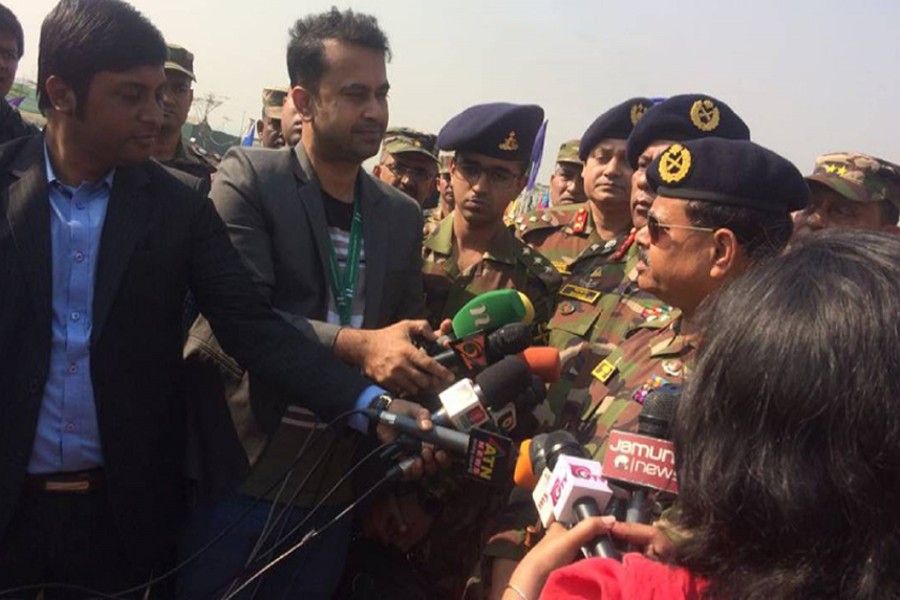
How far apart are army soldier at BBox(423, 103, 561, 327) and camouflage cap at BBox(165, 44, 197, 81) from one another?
6.77 ft

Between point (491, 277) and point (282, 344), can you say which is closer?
point (282, 344)

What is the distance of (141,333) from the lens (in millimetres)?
2352

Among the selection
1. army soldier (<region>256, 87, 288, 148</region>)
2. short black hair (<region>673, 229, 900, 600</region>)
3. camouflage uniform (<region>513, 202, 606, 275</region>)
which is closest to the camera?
short black hair (<region>673, 229, 900, 600</region>)

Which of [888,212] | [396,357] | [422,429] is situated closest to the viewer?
[422,429]

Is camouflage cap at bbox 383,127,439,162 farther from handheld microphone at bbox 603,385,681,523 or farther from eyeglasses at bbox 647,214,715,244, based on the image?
handheld microphone at bbox 603,385,681,523

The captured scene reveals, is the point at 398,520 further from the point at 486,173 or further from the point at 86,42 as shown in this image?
the point at 86,42

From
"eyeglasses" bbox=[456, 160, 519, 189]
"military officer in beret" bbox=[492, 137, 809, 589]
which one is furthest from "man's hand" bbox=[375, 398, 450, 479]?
"eyeglasses" bbox=[456, 160, 519, 189]

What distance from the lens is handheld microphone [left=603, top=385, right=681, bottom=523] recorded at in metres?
1.48

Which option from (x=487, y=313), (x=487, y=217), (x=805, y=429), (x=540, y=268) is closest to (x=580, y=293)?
(x=540, y=268)

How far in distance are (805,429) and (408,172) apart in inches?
172

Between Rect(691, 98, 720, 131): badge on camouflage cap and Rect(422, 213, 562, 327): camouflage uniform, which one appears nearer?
Rect(691, 98, 720, 131): badge on camouflage cap

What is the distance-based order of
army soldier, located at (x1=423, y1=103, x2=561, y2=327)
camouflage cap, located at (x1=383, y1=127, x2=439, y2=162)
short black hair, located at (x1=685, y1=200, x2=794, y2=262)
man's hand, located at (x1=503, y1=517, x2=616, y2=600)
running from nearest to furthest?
man's hand, located at (x1=503, y1=517, x2=616, y2=600)
short black hair, located at (x1=685, y1=200, x2=794, y2=262)
army soldier, located at (x1=423, y1=103, x2=561, y2=327)
camouflage cap, located at (x1=383, y1=127, x2=439, y2=162)

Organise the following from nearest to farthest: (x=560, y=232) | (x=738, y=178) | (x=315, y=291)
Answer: (x=738, y=178) < (x=315, y=291) < (x=560, y=232)

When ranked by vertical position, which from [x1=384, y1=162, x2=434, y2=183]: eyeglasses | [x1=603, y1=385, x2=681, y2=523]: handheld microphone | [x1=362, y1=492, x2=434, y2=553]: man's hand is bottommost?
[x1=362, y1=492, x2=434, y2=553]: man's hand
